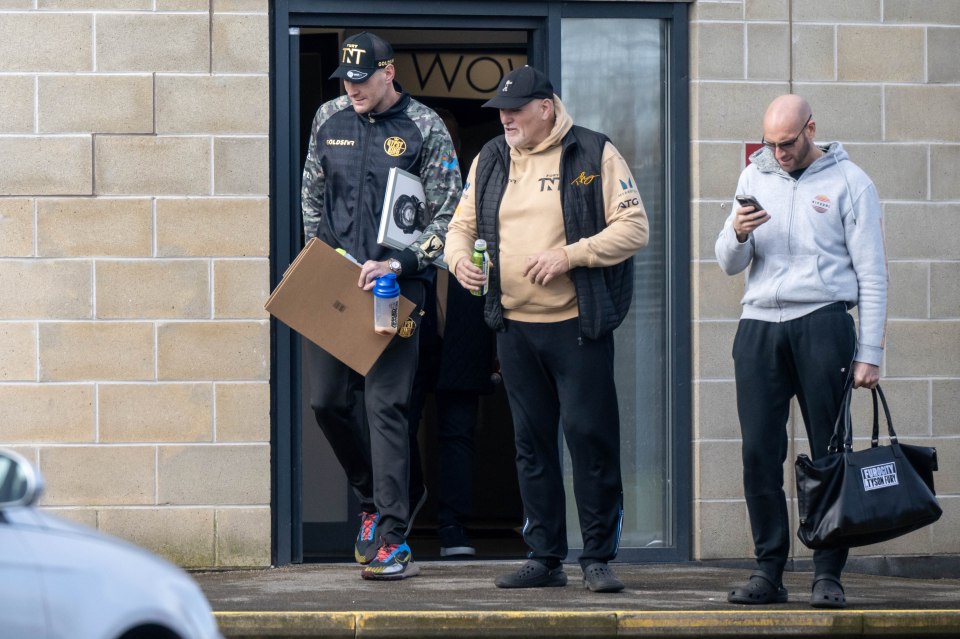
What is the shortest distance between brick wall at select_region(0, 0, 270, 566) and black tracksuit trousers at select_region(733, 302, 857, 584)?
2585 mm

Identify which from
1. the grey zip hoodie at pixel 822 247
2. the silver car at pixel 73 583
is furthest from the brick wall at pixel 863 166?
the silver car at pixel 73 583

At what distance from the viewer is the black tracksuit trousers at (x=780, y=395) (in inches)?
253

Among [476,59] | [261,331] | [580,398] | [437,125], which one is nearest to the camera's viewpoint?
[580,398]

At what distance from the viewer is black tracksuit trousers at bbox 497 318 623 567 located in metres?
6.87

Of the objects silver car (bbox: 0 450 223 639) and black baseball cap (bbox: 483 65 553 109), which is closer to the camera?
silver car (bbox: 0 450 223 639)

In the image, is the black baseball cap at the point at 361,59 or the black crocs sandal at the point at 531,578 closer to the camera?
the black crocs sandal at the point at 531,578

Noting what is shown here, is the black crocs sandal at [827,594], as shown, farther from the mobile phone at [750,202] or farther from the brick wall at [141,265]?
the brick wall at [141,265]

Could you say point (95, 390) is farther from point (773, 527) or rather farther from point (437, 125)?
point (773, 527)

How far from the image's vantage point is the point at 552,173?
273 inches

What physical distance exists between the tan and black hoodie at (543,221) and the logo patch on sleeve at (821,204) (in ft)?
2.47

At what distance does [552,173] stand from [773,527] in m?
1.75

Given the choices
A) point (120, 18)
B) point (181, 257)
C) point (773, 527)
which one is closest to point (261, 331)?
point (181, 257)

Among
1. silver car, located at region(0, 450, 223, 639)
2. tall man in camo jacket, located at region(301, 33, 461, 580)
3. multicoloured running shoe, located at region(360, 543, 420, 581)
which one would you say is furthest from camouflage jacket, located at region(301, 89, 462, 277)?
silver car, located at region(0, 450, 223, 639)

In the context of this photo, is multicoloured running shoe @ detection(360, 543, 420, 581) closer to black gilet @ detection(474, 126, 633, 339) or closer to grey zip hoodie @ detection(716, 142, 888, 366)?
black gilet @ detection(474, 126, 633, 339)
